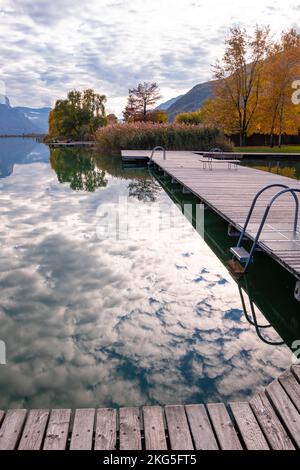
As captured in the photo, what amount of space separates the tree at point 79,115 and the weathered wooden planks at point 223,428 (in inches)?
2053

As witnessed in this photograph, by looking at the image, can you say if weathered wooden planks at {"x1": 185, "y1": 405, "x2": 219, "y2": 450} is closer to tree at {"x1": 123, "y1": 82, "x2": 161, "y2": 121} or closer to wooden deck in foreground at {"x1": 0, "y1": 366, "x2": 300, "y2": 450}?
wooden deck in foreground at {"x1": 0, "y1": 366, "x2": 300, "y2": 450}

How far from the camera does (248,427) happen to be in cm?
241

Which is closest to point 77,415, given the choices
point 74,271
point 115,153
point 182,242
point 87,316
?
point 87,316

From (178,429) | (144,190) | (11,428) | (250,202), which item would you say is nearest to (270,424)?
(178,429)

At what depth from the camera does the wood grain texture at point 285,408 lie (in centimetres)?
237

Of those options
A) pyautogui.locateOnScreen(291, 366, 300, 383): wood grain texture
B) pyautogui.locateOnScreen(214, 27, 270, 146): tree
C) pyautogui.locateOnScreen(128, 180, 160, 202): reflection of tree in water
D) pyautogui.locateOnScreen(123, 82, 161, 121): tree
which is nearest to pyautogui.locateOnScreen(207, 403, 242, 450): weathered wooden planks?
pyautogui.locateOnScreen(291, 366, 300, 383): wood grain texture

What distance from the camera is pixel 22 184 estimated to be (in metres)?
15.1

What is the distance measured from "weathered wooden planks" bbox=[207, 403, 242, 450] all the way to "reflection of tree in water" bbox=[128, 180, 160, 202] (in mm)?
9194

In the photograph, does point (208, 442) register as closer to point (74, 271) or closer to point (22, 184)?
point (74, 271)

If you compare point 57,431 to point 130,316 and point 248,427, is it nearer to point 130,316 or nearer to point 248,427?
point 248,427

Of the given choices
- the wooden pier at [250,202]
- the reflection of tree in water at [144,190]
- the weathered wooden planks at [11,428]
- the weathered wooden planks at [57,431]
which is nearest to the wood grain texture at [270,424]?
the weathered wooden planks at [57,431]

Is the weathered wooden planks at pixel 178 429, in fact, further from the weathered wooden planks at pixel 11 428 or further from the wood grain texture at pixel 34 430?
the weathered wooden planks at pixel 11 428

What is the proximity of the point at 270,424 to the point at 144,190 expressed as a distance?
440 inches

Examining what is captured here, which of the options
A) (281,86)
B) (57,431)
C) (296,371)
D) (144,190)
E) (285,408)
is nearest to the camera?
(57,431)
